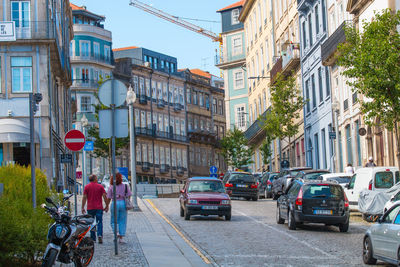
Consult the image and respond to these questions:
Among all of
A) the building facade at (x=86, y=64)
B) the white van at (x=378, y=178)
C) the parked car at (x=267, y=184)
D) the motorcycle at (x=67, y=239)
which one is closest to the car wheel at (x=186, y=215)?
the white van at (x=378, y=178)

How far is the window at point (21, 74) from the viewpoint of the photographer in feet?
158

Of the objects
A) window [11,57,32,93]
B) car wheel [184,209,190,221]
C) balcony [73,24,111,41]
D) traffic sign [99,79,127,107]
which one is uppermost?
balcony [73,24,111,41]

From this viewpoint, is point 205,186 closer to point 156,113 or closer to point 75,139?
point 75,139

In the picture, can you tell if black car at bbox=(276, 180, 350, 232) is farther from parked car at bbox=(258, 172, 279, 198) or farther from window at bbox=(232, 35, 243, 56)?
window at bbox=(232, 35, 243, 56)

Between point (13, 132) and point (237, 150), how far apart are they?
3838cm

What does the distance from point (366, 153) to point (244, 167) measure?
45.2 metres

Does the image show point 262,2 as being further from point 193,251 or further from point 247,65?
point 193,251

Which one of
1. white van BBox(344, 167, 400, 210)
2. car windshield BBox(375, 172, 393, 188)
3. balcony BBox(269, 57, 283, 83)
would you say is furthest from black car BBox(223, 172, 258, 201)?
balcony BBox(269, 57, 283, 83)

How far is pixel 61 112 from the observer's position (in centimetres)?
6072

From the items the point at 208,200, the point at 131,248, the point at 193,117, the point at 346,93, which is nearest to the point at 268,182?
the point at 346,93

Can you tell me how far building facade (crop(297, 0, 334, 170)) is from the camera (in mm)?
52688

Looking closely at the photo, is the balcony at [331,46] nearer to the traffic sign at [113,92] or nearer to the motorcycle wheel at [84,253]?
the traffic sign at [113,92]

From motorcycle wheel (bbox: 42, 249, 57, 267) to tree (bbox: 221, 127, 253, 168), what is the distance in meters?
67.5

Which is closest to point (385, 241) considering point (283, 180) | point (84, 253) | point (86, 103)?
point (84, 253)
